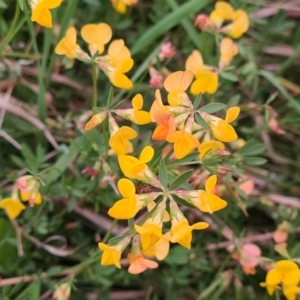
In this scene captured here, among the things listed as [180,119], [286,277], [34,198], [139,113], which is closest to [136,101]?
[139,113]

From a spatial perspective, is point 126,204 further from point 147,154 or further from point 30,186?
point 30,186

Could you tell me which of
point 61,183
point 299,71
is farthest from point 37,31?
point 299,71

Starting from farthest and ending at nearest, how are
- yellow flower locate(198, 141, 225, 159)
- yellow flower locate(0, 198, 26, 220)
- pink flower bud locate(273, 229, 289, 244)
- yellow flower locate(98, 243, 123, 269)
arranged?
pink flower bud locate(273, 229, 289, 244)
yellow flower locate(0, 198, 26, 220)
yellow flower locate(198, 141, 225, 159)
yellow flower locate(98, 243, 123, 269)

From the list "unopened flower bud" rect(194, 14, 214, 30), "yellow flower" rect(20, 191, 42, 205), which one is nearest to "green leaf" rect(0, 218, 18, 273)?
"yellow flower" rect(20, 191, 42, 205)

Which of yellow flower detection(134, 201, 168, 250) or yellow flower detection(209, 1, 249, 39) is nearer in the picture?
yellow flower detection(134, 201, 168, 250)

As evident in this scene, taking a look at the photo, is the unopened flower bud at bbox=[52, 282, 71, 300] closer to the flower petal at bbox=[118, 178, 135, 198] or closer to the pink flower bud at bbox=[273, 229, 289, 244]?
the flower petal at bbox=[118, 178, 135, 198]

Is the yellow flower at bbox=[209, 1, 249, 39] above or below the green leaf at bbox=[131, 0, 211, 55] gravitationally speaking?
below
